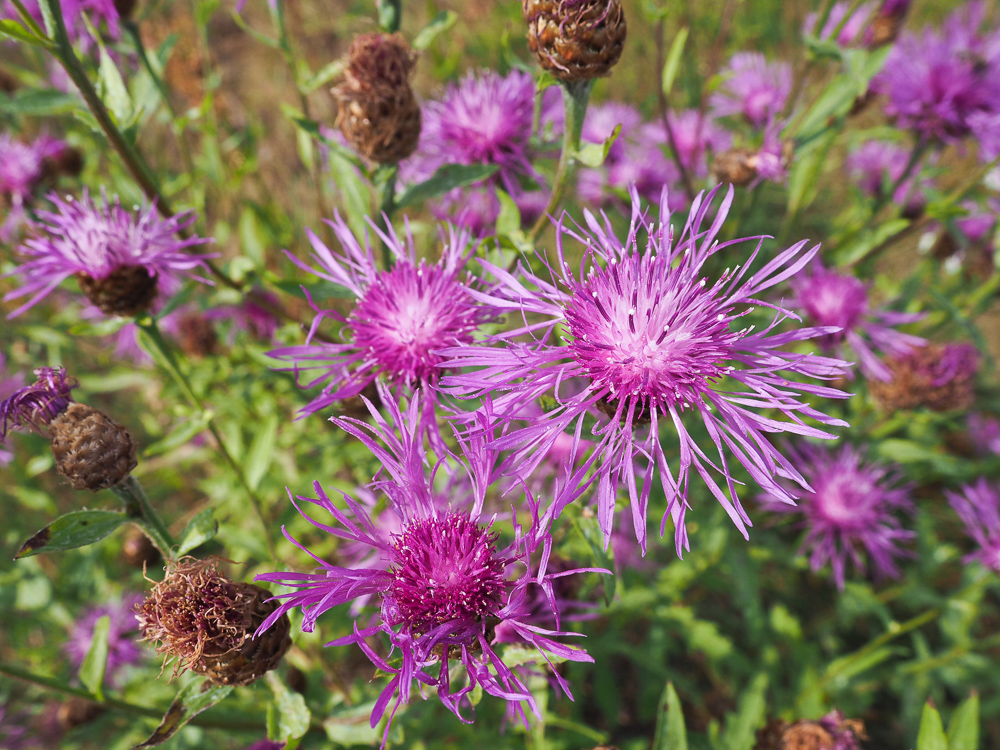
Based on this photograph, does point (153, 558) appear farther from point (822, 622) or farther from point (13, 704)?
point (822, 622)

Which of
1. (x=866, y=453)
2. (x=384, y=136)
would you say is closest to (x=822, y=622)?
(x=866, y=453)

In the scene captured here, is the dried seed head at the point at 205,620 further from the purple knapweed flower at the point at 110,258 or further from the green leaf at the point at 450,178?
the green leaf at the point at 450,178

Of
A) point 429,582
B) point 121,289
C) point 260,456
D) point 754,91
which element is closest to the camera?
point 429,582

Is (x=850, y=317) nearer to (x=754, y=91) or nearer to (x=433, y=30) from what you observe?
(x=754, y=91)

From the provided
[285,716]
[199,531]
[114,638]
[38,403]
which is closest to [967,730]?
[285,716]

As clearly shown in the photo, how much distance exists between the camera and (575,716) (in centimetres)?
249

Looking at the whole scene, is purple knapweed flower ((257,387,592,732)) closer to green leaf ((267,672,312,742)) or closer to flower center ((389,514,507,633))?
flower center ((389,514,507,633))

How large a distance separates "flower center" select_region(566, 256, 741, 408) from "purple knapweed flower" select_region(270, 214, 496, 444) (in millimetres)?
292

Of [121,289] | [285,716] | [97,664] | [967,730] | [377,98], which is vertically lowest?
[967,730]

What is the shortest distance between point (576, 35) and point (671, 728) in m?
1.78

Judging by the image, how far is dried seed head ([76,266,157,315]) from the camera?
1938 mm

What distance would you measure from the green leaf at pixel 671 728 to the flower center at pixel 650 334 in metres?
0.88

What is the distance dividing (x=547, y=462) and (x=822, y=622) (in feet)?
6.04

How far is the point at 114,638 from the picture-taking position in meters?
2.80
